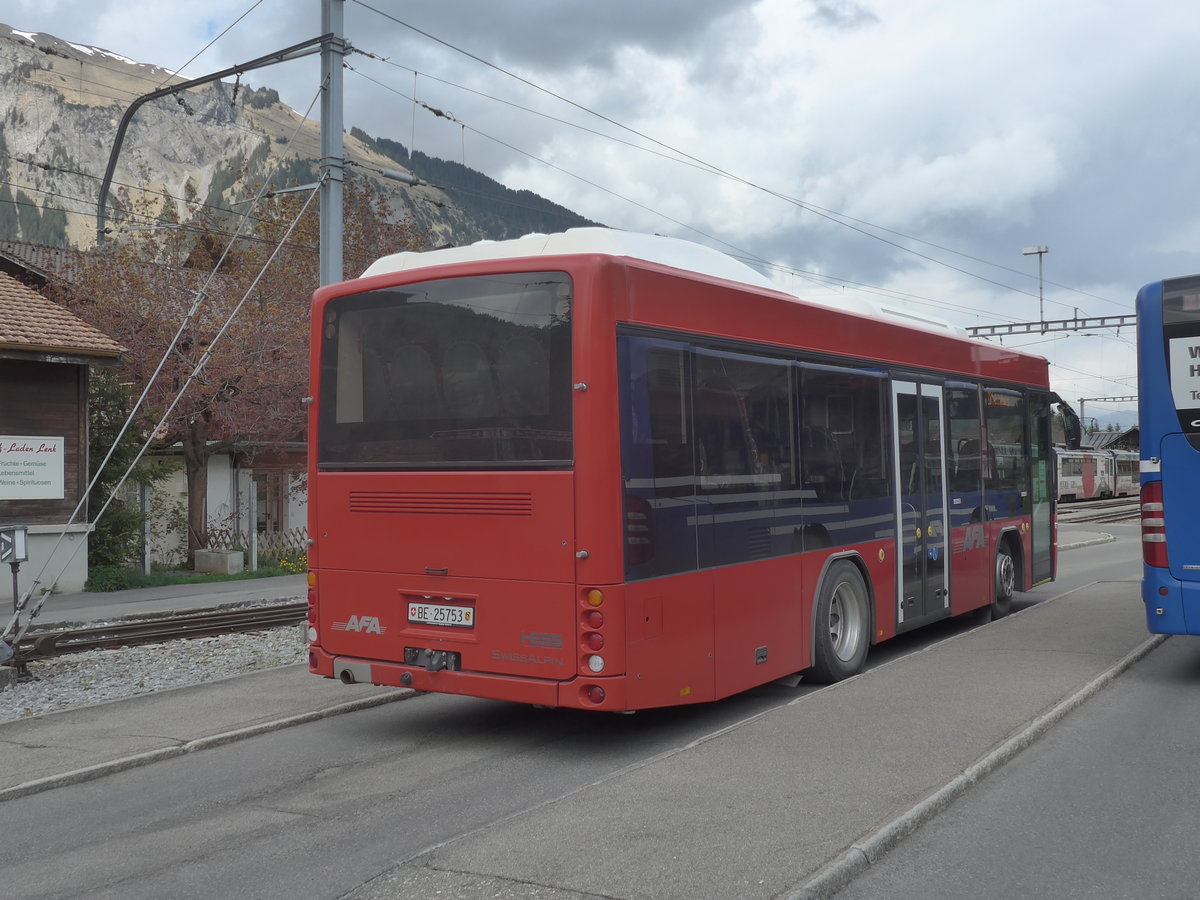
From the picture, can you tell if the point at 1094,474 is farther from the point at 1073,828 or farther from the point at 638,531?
the point at 1073,828

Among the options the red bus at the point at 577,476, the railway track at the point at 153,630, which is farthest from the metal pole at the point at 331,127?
the red bus at the point at 577,476

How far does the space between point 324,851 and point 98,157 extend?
19808cm

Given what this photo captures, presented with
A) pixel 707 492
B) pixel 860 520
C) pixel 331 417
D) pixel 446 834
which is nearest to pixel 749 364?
pixel 707 492

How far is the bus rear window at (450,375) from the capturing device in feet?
24.4

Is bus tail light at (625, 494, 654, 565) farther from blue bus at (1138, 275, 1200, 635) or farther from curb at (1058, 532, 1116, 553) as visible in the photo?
curb at (1058, 532, 1116, 553)

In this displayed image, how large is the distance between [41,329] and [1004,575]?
51.6 ft

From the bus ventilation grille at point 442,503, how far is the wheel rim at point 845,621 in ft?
10.9

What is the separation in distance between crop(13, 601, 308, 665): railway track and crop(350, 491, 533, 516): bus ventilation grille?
186 inches

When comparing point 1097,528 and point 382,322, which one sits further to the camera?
point 1097,528

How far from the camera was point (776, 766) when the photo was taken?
6.60 meters

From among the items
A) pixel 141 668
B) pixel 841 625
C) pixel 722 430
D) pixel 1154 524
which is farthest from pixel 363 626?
pixel 1154 524

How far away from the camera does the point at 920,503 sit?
36.9ft

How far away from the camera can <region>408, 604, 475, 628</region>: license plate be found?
773 centimetres

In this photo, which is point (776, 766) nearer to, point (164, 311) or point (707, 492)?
point (707, 492)
